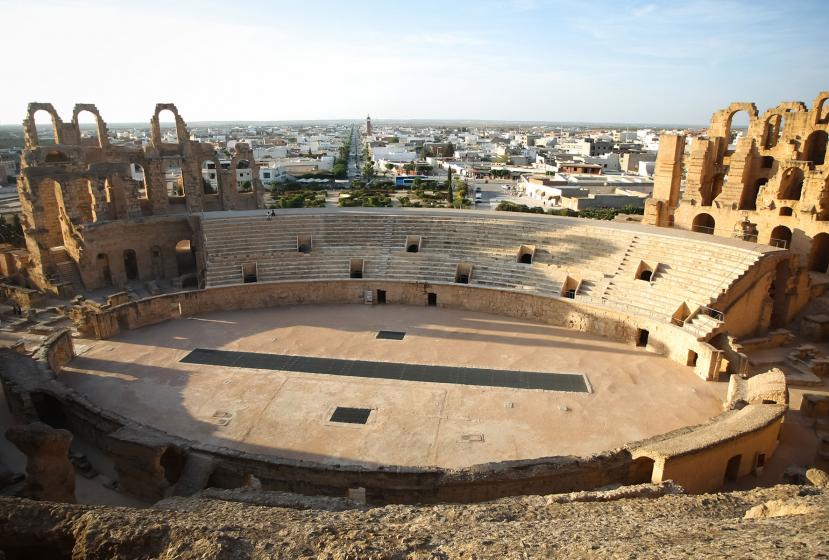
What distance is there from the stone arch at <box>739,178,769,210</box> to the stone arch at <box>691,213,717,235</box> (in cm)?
145

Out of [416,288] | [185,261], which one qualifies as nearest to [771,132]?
[416,288]

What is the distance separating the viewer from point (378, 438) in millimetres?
12445

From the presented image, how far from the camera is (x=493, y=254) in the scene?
21.9 metres

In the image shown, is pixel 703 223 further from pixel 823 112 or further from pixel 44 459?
pixel 44 459

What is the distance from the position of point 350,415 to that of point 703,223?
2092cm

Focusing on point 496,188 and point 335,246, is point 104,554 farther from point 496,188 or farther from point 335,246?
point 496,188

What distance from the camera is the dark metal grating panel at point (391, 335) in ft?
60.1

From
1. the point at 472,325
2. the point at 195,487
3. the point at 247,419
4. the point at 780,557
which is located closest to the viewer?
the point at 780,557

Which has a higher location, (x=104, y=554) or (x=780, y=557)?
(x=780, y=557)

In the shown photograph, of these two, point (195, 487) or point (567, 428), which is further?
point (567, 428)

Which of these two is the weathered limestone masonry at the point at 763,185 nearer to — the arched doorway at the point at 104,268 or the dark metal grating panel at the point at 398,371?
the dark metal grating panel at the point at 398,371

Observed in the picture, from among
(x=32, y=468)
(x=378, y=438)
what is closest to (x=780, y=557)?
(x=378, y=438)

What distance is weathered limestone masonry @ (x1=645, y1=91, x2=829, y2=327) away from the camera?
2117 cm

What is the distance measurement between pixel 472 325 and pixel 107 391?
38.5 ft
